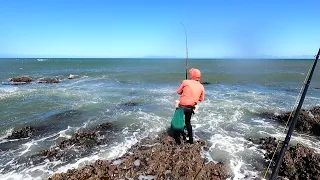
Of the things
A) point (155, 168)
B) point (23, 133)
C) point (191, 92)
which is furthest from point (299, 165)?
point (23, 133)

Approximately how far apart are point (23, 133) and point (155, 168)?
21.0ft

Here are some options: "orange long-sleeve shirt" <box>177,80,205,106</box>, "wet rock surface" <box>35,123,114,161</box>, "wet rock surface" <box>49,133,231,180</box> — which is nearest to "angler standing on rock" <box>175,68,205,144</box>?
"orange long-sleeve shirt" <box>177,80,205,106</box>

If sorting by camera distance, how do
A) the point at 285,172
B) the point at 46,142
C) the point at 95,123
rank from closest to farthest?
the point at 285,172 < the point at 46,142 < the point at 95,123

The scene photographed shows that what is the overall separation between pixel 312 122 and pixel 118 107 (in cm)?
967

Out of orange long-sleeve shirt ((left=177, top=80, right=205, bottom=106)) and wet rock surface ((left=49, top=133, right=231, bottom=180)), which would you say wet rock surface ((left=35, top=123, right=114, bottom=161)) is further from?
orange long-sleeve shirt ((left=177, top=80, right=205, bottom=106))

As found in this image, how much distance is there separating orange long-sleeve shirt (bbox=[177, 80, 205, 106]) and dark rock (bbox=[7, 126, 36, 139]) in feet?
20.7

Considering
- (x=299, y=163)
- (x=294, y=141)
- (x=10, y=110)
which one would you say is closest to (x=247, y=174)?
(x=299, y=163)

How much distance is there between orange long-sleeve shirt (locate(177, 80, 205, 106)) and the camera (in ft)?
23.4

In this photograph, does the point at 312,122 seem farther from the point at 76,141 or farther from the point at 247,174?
the point at 76,141

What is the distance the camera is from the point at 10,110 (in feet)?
44.8

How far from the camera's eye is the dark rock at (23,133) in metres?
9.39

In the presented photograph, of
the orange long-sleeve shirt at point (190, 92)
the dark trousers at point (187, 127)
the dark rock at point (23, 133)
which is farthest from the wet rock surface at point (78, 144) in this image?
the orange long-sleeve shirt at point (190, 92)

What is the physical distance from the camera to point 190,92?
23.5ft

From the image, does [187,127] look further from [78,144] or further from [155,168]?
[78,144]
